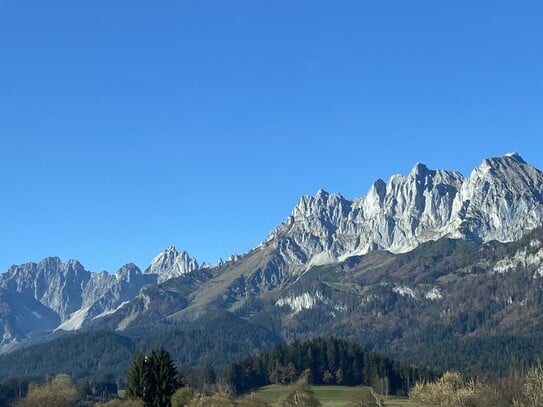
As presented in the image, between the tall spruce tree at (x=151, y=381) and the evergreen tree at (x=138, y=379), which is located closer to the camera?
the tall spruce tree at (x=151, y=381)

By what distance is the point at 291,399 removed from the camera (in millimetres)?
197250

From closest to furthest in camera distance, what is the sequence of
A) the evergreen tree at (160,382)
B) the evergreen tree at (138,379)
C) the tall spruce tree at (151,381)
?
the evergreen tree at (160,382)
the tall spruce tree at (151,381)
the evergreen tree at (138,379)

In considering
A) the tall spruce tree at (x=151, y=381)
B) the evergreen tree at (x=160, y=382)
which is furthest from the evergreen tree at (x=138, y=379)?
the evergreen tree at (x=160, y=382)

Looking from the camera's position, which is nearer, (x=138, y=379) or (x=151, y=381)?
(x=151, y=381)

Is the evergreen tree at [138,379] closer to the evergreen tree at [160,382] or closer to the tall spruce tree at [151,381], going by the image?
the tall spruce tree at [151,381]

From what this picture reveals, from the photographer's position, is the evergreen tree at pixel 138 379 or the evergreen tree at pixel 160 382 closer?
the evergreen tree at pixel 160 382

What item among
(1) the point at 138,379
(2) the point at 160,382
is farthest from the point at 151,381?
(1) the point at 138,379

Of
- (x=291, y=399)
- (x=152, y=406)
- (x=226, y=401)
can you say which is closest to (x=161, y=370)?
(x=152, y=406)

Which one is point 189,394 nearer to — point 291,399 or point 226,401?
point 226,401

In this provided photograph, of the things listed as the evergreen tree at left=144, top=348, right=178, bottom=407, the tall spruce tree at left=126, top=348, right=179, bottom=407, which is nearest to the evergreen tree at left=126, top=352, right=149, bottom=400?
the tall spruce tree at left=126, top=348, right=179, bottom=407

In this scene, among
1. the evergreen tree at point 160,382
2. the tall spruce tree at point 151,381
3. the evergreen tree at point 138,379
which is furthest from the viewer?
the evergreen tree at point 138,379

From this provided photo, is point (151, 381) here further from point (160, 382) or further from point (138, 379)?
point (138, 379)

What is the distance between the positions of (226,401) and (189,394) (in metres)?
8.31

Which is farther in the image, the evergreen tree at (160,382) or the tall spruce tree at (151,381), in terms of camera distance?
the tall spruce tree at (151,381)
